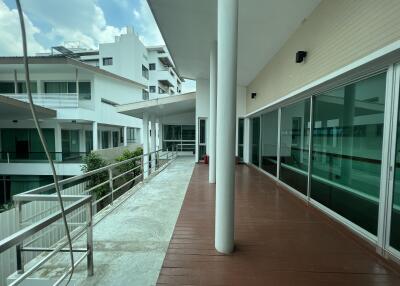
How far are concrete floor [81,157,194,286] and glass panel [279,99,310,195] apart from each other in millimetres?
2393

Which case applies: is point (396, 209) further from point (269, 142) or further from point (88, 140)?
point (88, 140)

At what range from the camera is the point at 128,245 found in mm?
2621

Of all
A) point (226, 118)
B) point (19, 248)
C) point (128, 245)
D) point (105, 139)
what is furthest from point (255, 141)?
point (105, 139)

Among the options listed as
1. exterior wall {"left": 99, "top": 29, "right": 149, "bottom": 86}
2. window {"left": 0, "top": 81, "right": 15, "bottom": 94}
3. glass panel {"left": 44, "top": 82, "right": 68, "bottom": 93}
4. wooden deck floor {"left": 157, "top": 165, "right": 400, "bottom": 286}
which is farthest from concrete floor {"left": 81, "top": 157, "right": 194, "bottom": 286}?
exterior wall {"left": 99, "top": 29, "right": 149, "bottom": 86}

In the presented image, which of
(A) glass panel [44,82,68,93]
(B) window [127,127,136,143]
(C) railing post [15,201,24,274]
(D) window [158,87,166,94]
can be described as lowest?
(C) railing post [15,201,24,274]

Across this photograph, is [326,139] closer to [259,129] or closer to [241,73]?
[259,129]

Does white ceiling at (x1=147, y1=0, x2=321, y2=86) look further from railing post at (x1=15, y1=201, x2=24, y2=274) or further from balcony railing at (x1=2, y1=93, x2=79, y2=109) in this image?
balcony railing at (x1=2, y1=93, x2=79, y2=109)

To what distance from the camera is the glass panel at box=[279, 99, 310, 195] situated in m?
4.25

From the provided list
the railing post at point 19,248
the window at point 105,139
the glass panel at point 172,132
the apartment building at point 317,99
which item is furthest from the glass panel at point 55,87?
the railing post at point 19,248

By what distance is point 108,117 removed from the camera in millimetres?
13977

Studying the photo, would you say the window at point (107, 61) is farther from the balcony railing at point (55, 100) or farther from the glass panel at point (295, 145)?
the glass panel at point (295, 145)

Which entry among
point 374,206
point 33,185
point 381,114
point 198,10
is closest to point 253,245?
point 374,206

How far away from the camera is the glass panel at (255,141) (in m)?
7.86

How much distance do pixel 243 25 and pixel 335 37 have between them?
6.04ft
